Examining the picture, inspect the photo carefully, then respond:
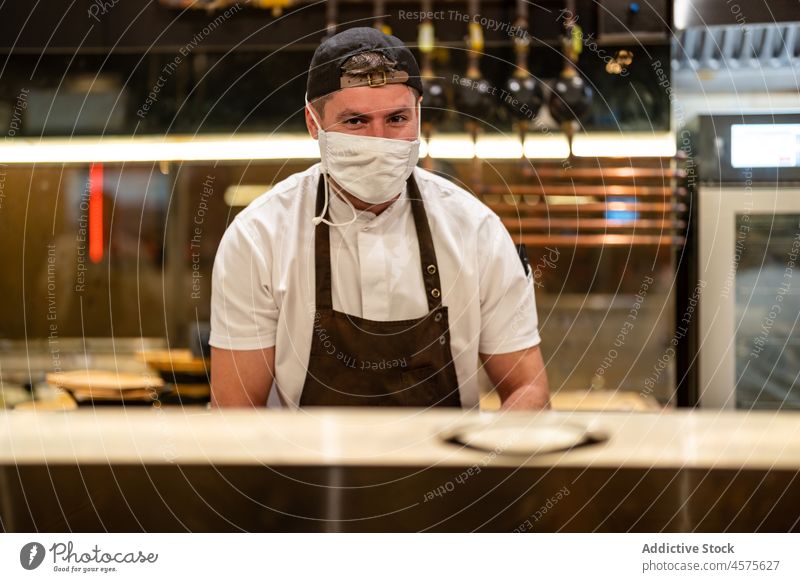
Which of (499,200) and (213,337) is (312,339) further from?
(499,200)

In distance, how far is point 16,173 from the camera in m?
0.98

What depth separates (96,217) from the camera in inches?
39.9

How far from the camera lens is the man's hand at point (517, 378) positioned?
952 millimetres

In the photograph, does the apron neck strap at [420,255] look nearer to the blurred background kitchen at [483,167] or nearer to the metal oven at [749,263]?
the blurred background kitchen at [483,167]

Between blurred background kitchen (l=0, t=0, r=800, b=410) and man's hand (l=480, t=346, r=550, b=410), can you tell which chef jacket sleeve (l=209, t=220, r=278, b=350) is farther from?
man's hand (l=480, t=346, r=550, b=410)

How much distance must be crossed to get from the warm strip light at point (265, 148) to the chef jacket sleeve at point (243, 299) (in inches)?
5.2

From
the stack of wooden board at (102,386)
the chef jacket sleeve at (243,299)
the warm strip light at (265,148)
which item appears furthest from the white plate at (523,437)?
the stack of wooden board at (102,386)

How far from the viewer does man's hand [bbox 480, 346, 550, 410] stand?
95 cm

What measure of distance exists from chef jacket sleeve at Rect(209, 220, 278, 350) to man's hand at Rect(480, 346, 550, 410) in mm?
271

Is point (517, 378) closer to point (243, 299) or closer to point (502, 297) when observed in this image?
point (502, 297)

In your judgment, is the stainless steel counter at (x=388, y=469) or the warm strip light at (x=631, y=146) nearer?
the stainless steel counter at (x=388, y=469)
